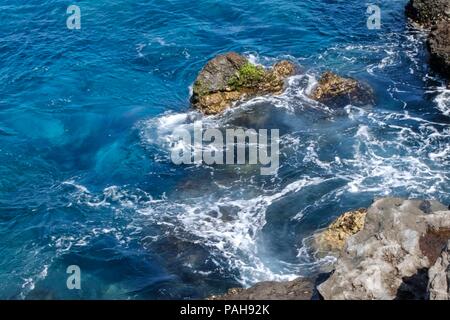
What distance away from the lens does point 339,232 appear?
21500 mm

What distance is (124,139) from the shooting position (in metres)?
30.2

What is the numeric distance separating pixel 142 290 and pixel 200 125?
11341 millimetres

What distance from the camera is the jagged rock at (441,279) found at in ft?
37.2

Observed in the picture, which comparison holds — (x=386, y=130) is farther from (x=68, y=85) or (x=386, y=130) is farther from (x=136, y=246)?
(x=68, y=85)

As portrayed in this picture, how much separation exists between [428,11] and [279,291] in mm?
26430

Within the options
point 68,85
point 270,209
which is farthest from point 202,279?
point 68,85

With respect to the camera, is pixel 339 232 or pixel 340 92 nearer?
pixel 339 232

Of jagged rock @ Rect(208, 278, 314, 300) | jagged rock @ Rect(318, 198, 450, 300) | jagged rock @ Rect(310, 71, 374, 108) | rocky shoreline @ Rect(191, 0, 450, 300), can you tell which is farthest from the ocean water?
jagged rock @ Rect(318, 198, 450, 300)

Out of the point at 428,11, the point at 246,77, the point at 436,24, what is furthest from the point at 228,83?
the point at 428,11

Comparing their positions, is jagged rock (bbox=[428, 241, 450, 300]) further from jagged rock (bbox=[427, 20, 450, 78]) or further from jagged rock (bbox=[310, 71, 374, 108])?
jagged rock (bbox=[427, 20, 450, 78])

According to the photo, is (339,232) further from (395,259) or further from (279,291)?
(395,259)

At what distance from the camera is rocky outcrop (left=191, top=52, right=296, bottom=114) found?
31.1 m

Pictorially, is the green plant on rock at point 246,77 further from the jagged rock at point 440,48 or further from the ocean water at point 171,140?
the jagged rock at point 440,48

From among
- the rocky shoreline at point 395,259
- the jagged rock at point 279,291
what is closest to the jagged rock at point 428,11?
the rocky shoreline at point 395,259
